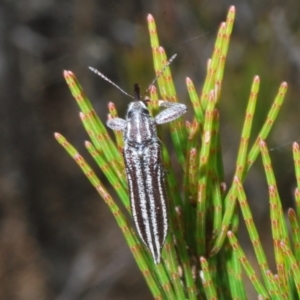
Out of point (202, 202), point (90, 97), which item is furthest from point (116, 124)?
point (90, 97)

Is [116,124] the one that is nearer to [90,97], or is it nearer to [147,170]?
[147,170]

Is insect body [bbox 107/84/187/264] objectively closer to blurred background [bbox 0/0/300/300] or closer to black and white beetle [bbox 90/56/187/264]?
black and white beetle [bbox 90/56/187/264]

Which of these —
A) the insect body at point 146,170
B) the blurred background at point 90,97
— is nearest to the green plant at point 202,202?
the insect body at point 146,170

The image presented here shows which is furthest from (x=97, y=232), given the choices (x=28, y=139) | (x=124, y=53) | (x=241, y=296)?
(x=241, y=296)

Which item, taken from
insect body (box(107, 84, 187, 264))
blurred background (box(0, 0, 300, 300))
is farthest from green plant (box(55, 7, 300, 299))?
blurred background (box(0, 0, 300, 300))

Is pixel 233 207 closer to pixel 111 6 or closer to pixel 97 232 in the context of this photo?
pixel 111 6

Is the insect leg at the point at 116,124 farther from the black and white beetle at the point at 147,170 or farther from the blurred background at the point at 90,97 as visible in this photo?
the blurred background at the point at 90,97
